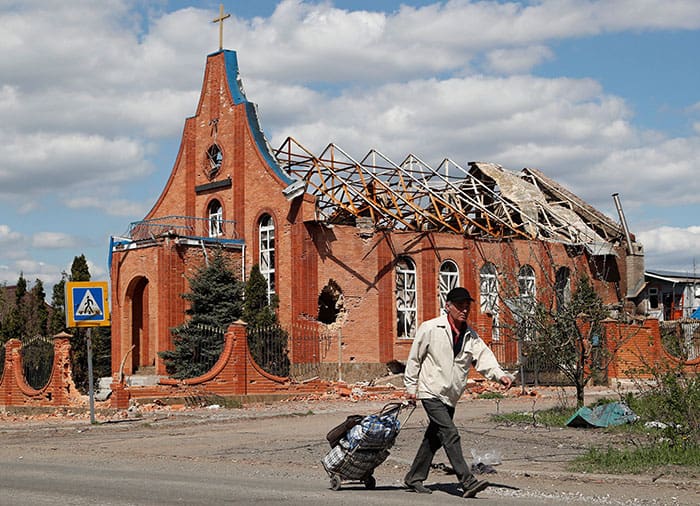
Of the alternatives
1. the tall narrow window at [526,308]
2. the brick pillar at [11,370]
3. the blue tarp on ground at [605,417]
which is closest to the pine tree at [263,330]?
the brick pillar at [11,370]

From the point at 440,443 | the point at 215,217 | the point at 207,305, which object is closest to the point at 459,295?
the point at 440,443

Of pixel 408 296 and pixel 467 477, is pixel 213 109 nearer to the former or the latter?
pixel 408 296

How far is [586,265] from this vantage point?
43.9m

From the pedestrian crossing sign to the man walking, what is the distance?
A: 1172 centimetres

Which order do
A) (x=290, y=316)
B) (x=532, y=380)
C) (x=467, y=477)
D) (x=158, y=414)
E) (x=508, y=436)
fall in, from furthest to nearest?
(x=290, y=316), (x=532, y=380), (x=158, y=414), (x=508, y=436), (x=467, y=477)

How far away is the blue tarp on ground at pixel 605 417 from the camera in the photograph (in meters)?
15.3

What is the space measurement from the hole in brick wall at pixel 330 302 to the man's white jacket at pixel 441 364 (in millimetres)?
27226

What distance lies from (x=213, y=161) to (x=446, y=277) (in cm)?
1078

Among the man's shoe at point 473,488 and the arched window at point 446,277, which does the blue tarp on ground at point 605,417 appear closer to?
the man's shoe at point 473,488

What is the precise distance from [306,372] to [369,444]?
80.6 feet

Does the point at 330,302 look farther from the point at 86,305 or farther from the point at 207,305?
the point at 86,305

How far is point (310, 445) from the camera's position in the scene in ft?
47.3

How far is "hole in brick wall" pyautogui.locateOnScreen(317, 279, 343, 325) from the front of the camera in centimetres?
3694

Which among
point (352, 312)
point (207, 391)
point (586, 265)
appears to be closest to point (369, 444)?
point (207, 391)
